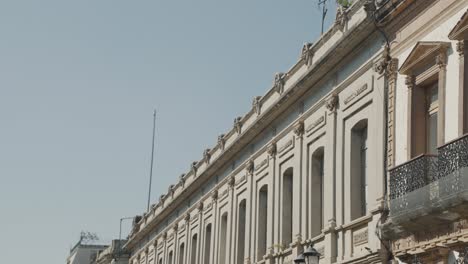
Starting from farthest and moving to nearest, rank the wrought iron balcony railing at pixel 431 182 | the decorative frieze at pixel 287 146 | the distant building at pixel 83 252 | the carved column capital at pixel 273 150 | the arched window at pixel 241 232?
1. the distant building at pixel 83 252
2. the arched window at pixel 241 232
3. the carved column capital at pixel 273 150
4. the decorative frieze at pixel 287 146
5. the wrought iron balcony railing at pixel 431 182

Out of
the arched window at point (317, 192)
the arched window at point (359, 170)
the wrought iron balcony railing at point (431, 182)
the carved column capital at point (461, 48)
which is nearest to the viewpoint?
the wrought iron balcony railing at point (431, 182)

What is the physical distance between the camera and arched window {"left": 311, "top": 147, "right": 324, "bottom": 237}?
2408 cm

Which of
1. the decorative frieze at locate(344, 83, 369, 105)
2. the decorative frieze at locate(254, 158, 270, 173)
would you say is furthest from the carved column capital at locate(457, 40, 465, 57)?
the decorative frieze at locate(254, 158, 270, 173)

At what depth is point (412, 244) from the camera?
1814 cm

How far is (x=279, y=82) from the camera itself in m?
27.9

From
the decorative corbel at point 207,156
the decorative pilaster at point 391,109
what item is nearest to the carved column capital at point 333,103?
the decorative pilaster at point 391,109

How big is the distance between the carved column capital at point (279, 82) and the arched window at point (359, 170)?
5.81m

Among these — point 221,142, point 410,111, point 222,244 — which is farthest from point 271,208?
point 410,111

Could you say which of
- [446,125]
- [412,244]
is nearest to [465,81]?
[446,125]

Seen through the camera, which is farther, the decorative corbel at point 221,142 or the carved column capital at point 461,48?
the decorative corbel at point 221,142

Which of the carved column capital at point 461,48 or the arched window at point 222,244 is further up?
the carved column capital at point 461,48

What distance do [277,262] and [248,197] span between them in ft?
12.9

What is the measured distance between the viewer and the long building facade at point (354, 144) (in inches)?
696

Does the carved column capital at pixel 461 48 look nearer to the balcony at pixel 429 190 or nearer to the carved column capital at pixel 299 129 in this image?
the balcony at pixel 429 190
